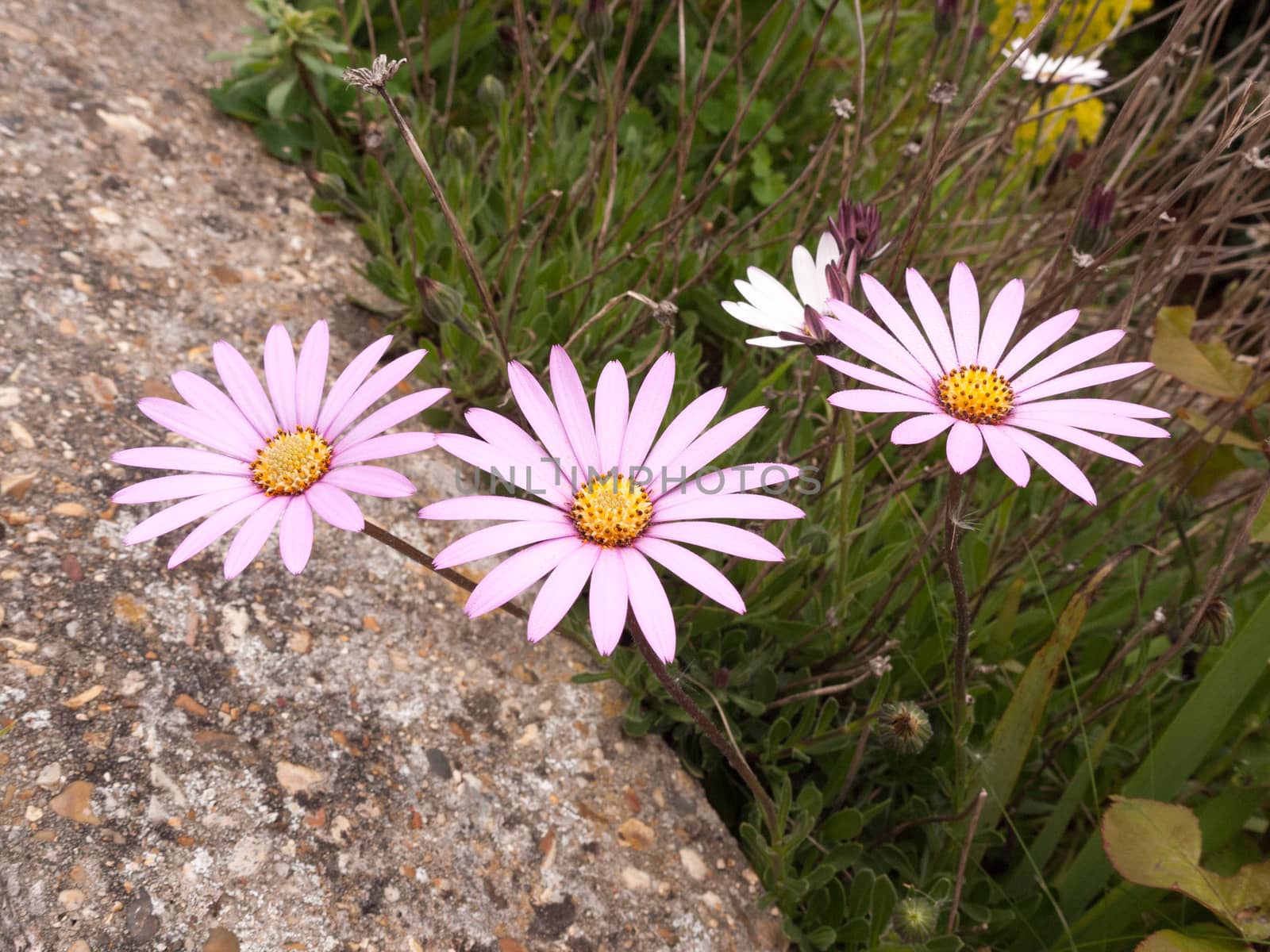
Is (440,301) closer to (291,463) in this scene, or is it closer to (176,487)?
(291,463)

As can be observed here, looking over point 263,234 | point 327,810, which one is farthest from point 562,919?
point 263,234

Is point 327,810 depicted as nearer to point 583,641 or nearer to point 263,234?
point 583,641

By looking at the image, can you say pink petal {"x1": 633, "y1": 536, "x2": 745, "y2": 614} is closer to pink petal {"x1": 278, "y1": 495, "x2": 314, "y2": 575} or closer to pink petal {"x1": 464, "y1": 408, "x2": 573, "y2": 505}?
pink petal {"x1": 464, "y1": 408, "x2": 573, "y2": 505}

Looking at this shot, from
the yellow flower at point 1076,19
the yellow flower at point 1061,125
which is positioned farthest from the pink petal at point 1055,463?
the yellow flower at point 1076,19

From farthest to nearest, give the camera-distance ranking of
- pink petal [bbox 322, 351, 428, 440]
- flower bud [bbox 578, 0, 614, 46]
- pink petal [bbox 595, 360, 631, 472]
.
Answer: flower bud [bbox 578, 0, 614, 46] → pink petal [bbox 595, 360, 631, 472] → pink petal [bbox 322, 351, 428, 440]

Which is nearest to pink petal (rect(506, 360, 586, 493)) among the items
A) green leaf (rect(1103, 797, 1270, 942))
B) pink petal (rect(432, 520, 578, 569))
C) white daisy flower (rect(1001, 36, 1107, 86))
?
pink petal (rect(432, 520, 578, 569))

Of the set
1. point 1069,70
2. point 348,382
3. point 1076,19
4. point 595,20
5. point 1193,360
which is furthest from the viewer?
point 1076,19

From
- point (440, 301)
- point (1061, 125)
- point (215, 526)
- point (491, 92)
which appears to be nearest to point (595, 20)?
point (491, 92)
